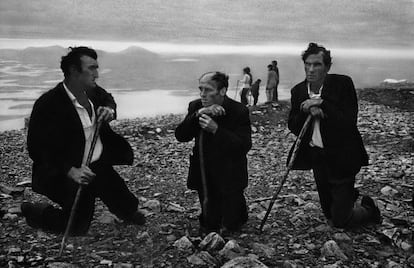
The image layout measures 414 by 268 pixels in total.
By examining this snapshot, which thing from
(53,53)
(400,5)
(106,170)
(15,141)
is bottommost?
(15,141)

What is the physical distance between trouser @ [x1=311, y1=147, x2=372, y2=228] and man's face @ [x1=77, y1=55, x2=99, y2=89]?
6.24 feet

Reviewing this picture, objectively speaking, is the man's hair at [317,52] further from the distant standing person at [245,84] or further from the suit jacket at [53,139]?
the distant standing person at [245,84]

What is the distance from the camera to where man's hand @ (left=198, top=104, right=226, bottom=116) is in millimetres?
3352

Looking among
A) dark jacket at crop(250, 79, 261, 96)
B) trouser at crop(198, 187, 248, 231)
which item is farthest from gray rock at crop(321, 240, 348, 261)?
dark jacket at crop(250, 79, 261, 96)

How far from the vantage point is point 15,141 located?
28.8 feet

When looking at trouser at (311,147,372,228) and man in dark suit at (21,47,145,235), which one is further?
trouser at (311,147,372,228)

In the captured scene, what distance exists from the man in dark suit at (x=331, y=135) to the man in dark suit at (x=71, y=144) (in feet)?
5.11

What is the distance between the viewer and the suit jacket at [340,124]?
352 cm

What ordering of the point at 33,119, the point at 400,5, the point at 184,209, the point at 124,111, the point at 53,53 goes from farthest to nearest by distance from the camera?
the point at 124,111
the point at 400,5
the point at 53,53
the point at 184,209
the point at 33,119

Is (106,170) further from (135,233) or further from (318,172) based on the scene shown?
(318,172)

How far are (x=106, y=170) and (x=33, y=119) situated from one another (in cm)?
74

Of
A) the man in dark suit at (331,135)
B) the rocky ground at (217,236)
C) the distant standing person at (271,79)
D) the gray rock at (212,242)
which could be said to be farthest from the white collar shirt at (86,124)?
the distant standing person at (271,79)

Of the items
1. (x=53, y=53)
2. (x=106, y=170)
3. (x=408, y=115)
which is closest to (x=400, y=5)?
(x=408, y=115)

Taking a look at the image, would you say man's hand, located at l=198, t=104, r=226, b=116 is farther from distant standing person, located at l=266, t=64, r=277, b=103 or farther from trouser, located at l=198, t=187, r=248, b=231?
distant standing person, located at l=266, t=64, r=277, b=103
